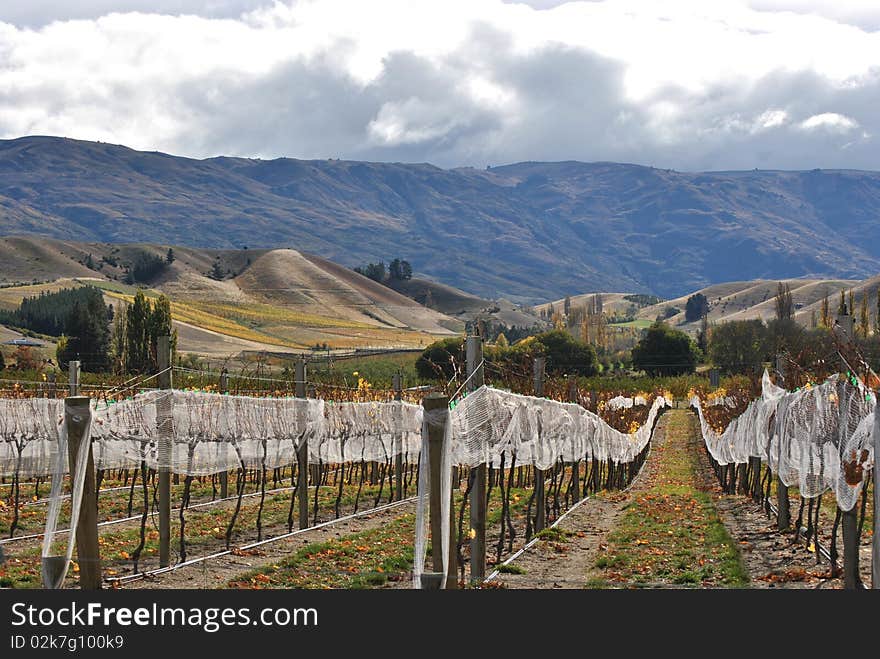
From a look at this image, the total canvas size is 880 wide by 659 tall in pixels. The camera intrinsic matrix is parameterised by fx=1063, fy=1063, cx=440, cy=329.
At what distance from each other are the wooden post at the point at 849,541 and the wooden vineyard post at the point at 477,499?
12.3 feet

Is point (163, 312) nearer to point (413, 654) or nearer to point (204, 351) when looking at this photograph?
point (204, 351)

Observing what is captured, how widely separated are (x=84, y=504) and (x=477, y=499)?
156 inches

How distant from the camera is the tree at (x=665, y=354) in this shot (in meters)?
111

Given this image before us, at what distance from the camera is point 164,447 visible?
45.1 feet

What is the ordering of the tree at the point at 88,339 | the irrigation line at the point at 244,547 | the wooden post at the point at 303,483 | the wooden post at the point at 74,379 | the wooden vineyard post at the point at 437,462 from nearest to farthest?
the wooden vineyard post at the point at 437,462 < the irrigation line at the point at 244,547 < the wooden post at the point at 303,483 < the wooden post at the point at 74,379 < the tree at the point at 88,339

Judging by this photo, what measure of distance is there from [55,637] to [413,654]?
8.40 ft

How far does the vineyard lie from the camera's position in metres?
10.5

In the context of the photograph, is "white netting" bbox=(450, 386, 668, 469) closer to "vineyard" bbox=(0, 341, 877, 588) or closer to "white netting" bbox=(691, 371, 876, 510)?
"vineyard" bbox=(0, 341, 877, 588)

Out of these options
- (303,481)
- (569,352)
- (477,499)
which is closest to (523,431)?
(303,481)

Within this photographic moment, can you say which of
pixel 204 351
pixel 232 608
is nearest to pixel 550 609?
pixel 232 608

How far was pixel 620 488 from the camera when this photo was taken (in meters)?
30.4

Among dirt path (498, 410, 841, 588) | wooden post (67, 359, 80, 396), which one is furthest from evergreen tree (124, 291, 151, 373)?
dirt path (498, 410, 841, 588)

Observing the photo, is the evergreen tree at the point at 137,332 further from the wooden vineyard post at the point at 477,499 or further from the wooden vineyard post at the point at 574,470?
the wooden vineyard post at the point at 477,499

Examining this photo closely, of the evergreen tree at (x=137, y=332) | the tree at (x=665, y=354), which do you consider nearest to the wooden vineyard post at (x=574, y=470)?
the evergreen tree at (x=137, y=332)
